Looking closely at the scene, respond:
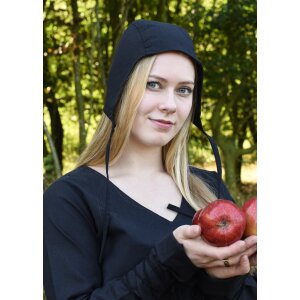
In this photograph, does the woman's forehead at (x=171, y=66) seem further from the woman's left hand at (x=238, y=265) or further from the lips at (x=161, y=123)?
the woman's left hand at (x=238, y=265)

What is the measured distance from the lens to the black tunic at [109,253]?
1.64 meters

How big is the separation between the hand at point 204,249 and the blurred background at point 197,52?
441 cm

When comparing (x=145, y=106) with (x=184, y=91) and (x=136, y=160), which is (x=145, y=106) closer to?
(x=184, y=91)

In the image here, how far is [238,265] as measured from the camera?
5.21 feet

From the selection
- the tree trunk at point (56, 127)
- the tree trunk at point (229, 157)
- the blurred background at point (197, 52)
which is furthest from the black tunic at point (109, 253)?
the tree trunk at point (229, 157)

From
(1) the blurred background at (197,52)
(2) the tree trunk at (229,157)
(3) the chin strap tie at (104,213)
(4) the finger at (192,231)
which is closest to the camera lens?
(4) the finger at (192,231)

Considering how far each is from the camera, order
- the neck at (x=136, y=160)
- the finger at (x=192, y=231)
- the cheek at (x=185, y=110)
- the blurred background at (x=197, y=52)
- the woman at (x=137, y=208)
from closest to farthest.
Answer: the finger at (x=192, y=231) < the woman at (x=137, y=208) < the cheek at (x=185, y=110) < the neck at (x=136, y=160) < the blurred background at (x=197, y=52)

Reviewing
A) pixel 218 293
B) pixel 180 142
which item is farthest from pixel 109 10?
pixel 218 293

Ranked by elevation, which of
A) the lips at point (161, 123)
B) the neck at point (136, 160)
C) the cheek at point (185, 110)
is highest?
the cheek at point (185, 110)

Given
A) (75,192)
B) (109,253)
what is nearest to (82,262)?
(109,253)

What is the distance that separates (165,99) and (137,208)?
1.05ft
